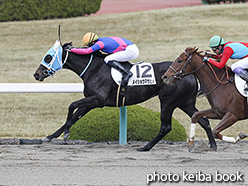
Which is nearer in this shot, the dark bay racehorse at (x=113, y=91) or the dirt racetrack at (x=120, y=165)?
the dirt racetrack at (x=120, y=165)

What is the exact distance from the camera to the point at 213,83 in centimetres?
721

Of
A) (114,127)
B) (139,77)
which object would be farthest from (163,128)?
(114,127)

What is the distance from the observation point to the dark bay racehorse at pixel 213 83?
7.05 m

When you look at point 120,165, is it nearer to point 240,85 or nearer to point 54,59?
point 240,85

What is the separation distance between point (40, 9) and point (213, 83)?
22.4 m

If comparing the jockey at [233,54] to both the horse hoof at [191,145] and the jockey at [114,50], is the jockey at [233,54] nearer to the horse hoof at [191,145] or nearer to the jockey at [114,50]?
the horse hoof at [191,145]

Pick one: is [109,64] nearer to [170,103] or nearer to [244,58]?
[170,103]

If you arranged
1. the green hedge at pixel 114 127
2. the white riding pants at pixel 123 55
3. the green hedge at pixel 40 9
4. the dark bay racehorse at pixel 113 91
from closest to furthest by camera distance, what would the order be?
the dark bay racehorse at pixel 113 91
the white riding pants at pixel 123 55
the green hedge at pixel 114 127
the green hedge at pixel 40 9

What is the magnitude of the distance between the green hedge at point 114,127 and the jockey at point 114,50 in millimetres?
946

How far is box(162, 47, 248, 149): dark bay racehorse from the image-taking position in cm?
705

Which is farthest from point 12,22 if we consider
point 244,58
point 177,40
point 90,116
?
point 244,58

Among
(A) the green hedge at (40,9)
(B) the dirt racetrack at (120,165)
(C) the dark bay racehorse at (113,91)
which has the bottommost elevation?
(B) the dirt racetrack at (120,165)

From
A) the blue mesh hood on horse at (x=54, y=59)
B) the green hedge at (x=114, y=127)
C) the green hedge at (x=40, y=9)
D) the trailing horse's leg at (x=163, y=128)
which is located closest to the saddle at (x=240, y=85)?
the trailing horse's leg at (x=163, y=128)

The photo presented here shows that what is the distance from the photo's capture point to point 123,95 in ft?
25.6
